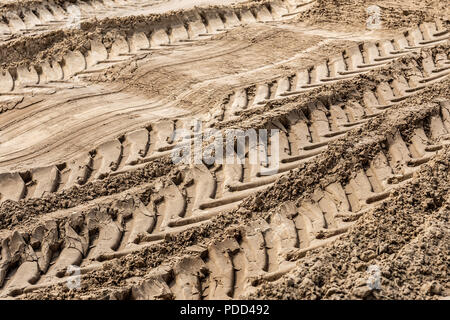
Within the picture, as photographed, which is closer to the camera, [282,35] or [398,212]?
[398,212]

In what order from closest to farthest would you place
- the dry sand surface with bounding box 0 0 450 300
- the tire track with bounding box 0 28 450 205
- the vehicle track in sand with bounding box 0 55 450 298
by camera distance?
the dry sand surface with bounding box 0 0 450 300, the vehicle track in sand with bounding box 0 55 450 298, the tire track with bounding box 0 28 450 205

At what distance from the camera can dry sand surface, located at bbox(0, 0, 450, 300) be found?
4.94m

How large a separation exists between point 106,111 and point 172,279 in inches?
114

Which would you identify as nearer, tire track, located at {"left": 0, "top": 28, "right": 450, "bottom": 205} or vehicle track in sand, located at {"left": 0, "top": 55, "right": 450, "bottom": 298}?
vehicle track in sand, located at {"left": 0, "top": 55, "right": 450, "bottom": 298}

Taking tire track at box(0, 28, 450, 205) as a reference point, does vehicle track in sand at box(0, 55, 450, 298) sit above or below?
below

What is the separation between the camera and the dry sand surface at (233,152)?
4.94 m

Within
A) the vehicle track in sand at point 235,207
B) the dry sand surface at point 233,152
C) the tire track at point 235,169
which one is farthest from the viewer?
the tire track at point 235,169

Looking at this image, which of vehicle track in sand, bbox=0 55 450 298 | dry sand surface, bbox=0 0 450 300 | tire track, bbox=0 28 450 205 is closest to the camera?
dry sand surface, bbox=0 0 450 300

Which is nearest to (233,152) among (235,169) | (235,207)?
(235,169)

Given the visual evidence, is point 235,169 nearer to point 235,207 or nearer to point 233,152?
point 233,152

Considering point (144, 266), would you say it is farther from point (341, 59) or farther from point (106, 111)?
point (341, 59)

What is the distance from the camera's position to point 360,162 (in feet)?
20.0
